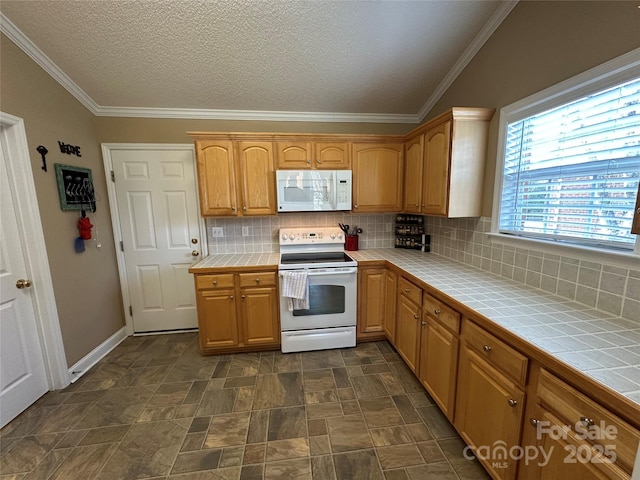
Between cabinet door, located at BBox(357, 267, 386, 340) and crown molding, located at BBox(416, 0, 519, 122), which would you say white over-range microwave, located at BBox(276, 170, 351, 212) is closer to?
cabinet door, located at BBox(357, 267, 386, 340)

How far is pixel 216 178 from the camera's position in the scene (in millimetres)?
2520

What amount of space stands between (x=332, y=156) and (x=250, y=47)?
1148 millimetres

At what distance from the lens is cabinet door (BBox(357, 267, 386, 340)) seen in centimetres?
260

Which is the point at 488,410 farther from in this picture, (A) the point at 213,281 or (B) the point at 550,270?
(A) the point at 213,281

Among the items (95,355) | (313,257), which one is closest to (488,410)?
(313,257)

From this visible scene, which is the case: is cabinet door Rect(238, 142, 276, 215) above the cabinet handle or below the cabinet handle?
above

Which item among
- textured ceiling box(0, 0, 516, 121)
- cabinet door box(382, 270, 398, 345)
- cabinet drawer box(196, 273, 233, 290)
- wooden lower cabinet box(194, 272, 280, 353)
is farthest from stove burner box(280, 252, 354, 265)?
textured ceiling box(0, 0, 516, 121)

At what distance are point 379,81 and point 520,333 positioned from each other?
7.79 ft

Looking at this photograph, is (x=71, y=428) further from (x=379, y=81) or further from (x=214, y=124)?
(x=379, y=81)

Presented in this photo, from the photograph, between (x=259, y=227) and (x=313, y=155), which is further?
(x=259, y=227)

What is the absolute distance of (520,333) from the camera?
1113 millimetres

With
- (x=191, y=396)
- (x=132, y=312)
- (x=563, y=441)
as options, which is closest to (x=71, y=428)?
(x=191, y=396)

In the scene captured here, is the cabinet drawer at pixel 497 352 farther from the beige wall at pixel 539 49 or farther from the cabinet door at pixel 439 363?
the beige wall at pixel 539 49

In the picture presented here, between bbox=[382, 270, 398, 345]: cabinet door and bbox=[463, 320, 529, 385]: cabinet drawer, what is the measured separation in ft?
3.36
